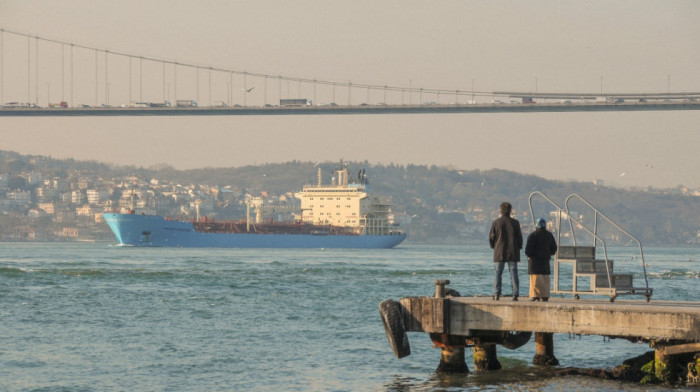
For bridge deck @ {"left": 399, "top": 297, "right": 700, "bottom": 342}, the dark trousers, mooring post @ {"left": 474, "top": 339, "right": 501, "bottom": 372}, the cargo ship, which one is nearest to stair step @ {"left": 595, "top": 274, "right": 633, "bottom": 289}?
bridge deck @ {"left": 399, "top": 297, "right": 700, "bottom": 342}

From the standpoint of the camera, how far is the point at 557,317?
9102 mm

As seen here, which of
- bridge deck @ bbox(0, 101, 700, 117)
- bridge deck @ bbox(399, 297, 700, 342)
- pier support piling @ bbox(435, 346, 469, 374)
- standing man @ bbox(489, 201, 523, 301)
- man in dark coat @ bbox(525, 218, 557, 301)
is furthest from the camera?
bridge deck @ bbox(0, 101, 700, 117)

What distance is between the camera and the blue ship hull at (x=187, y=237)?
236 ft

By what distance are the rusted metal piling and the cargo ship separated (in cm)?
6211

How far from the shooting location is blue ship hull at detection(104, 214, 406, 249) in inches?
2827

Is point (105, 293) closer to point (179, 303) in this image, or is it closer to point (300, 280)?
point (179, 303)

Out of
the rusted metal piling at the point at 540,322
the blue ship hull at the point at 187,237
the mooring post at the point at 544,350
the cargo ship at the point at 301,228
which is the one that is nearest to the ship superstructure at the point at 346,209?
the cargo ship at the point at 301,228

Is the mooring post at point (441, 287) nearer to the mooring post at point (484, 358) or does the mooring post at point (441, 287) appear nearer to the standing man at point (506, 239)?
the standing man at point (506, 239)

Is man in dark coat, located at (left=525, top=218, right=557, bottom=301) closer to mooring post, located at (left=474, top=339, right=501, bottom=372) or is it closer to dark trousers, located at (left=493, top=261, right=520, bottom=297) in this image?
dark trousers, located at (left=493, top=261, right=520, bottom=297)

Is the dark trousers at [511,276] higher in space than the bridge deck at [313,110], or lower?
lower

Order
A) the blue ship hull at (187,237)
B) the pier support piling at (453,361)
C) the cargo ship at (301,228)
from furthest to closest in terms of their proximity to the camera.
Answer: the cargo ship at (301,228) < the blue ship hull at (187,237) < the pier support piling at (453,361)

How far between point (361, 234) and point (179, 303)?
196ft

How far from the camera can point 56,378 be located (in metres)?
10.7

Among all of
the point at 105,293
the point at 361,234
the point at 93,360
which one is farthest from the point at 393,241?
the point at 93,360
